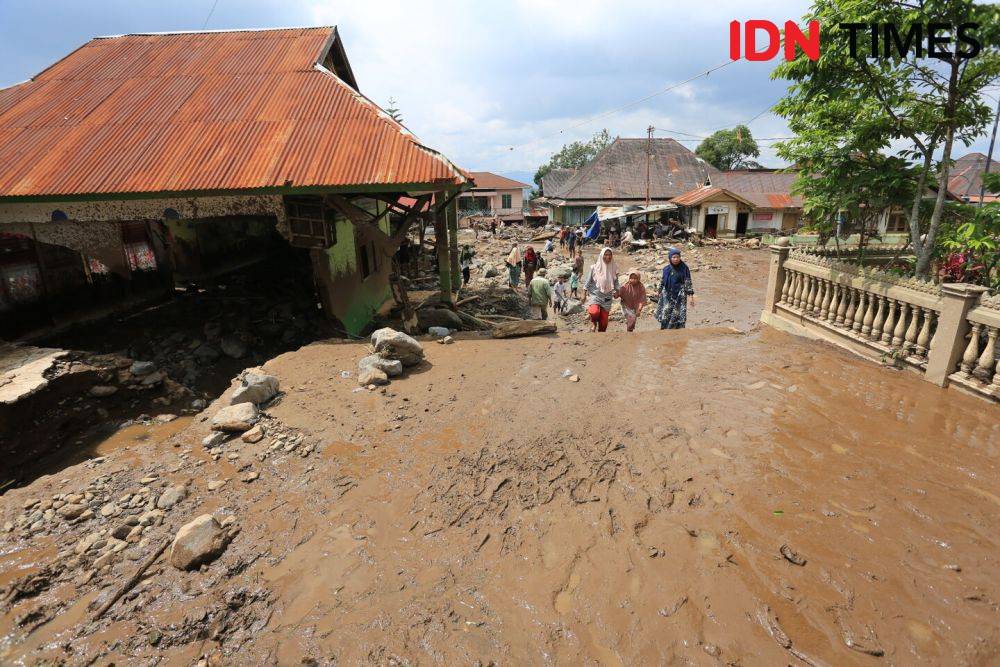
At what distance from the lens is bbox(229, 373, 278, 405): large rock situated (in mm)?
4770

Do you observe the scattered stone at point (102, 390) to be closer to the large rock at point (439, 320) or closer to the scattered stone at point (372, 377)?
Result: the scattered stone at point (372, 377)

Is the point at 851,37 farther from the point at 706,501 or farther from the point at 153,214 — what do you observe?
the point at 153,214

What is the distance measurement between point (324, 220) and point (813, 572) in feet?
24.5

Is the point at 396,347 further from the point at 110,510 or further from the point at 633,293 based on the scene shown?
the point at 633,293

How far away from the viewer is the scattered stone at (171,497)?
3600 millimetres

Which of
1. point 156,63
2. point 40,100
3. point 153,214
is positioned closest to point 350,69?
point 156,63

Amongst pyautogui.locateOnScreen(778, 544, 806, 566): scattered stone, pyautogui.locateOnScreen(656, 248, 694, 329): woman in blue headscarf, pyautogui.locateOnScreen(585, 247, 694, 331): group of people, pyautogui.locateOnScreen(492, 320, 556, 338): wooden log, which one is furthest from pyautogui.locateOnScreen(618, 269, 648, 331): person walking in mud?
pyautogui.locateOnScreen(778, 544, 806, 566): scattered stone

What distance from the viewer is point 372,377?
211 inches

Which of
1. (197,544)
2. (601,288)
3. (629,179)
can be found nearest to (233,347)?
(197,544)

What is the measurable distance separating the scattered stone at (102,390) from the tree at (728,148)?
4873 cm

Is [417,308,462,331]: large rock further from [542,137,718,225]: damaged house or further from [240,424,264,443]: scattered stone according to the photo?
[542,137,718,225]: damaged house

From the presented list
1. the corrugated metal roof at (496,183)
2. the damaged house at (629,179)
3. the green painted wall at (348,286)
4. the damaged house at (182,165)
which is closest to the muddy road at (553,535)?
the damaged house at (182,165)

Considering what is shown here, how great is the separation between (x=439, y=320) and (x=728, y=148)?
4568cm

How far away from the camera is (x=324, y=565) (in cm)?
294
